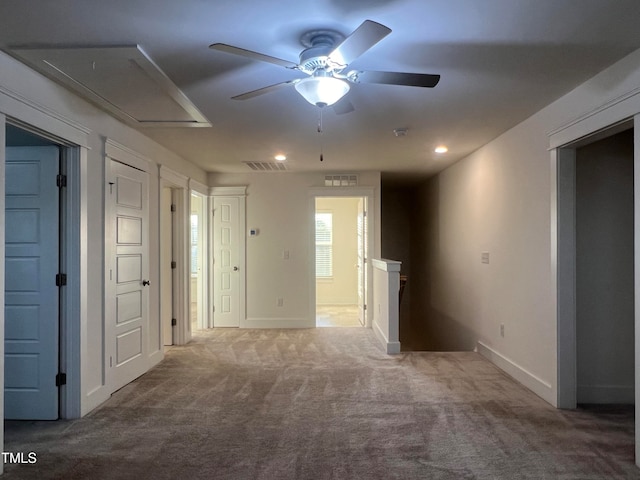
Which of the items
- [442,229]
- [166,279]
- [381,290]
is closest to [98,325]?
[166,279]

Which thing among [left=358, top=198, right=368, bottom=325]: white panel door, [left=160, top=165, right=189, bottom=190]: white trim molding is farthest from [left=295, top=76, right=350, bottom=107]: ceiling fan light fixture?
[left=358, top=198, right=368, bottom=325]: white panel door

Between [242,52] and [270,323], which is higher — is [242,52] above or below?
above

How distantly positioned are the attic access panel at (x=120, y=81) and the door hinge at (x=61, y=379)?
203cm

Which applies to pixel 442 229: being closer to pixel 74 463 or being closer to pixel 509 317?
pixel 509 317

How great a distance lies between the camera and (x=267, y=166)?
576 centimetres

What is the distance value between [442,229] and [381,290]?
160cm

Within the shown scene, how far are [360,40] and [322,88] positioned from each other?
47cm

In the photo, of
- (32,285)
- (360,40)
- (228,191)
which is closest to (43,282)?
(32,285)

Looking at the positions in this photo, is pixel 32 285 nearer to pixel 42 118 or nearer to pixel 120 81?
pixel 42 118

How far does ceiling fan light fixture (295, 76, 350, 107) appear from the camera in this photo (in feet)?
7.30

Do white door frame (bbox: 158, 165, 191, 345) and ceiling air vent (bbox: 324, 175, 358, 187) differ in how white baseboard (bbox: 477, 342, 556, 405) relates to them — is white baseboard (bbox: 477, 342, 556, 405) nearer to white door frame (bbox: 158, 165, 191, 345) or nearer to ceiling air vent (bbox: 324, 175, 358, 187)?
ceiling air vent (bbox: 324, 175, 358, 187)

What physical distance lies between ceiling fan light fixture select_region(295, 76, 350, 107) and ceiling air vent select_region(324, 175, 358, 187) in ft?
13.1

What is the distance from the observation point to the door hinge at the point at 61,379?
3032 mm

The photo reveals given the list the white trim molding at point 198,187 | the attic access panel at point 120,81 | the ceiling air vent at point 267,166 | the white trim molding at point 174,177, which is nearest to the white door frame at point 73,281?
the attic access panel at point 120,81
